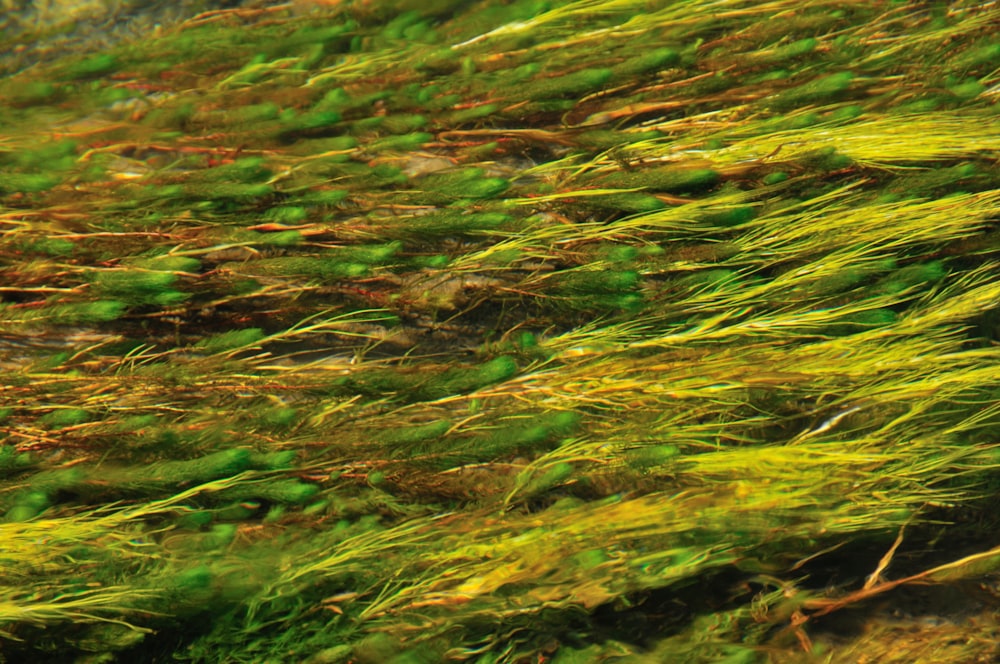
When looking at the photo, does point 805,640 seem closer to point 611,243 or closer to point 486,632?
point 486,632

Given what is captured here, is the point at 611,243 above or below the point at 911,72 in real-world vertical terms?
below

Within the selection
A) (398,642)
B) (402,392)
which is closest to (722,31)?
(402,392)

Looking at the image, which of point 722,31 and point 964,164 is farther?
point 722,31

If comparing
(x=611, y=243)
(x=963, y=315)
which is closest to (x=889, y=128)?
(x=963, y=315)

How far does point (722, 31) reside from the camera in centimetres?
233

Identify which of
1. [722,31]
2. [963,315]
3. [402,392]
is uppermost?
[722,31]

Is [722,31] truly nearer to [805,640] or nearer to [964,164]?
[964,164]

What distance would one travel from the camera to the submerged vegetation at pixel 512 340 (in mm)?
1912

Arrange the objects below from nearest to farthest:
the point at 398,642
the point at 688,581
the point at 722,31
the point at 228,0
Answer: the point at 398,642, the point at 688,581, the point at 722,31, the point at 228,0

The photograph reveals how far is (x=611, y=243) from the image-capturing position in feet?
6.95

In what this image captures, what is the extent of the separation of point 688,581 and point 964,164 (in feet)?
4.49

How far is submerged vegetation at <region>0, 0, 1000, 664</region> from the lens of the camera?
6.27 feet

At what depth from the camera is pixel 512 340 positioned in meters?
2.24

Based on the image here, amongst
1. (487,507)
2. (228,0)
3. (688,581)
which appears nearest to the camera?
(487,507)
